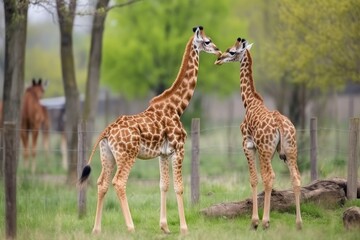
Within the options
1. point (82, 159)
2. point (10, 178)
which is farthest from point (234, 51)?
point (10, 178)

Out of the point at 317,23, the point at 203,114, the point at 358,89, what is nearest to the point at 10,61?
the point at 317,23

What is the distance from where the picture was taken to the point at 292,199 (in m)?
13.4

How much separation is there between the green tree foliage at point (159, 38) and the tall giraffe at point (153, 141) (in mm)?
19556

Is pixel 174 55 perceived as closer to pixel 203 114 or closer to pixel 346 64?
pixel 203 114

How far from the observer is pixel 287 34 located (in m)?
22.8

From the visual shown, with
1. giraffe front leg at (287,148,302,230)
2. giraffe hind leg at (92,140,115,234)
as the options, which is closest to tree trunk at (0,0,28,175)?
giraffe hind leg at (92,140,115,234)

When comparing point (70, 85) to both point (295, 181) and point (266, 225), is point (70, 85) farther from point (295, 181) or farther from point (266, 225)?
point (295, 181)

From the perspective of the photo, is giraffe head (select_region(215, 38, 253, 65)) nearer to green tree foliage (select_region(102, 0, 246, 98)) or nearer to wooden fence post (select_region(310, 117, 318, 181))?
wooden fence post (select_region(310, 117, 318, 181))

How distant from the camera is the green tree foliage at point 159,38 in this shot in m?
32.5

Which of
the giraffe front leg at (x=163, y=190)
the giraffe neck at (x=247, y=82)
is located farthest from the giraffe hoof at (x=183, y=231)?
the giraffe neck at (x=247, y=82)

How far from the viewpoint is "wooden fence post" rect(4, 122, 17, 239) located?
10.3 metres

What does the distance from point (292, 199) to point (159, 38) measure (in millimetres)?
19698

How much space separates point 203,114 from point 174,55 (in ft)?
14.5

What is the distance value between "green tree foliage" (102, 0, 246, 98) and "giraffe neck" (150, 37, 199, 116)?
762 inches
